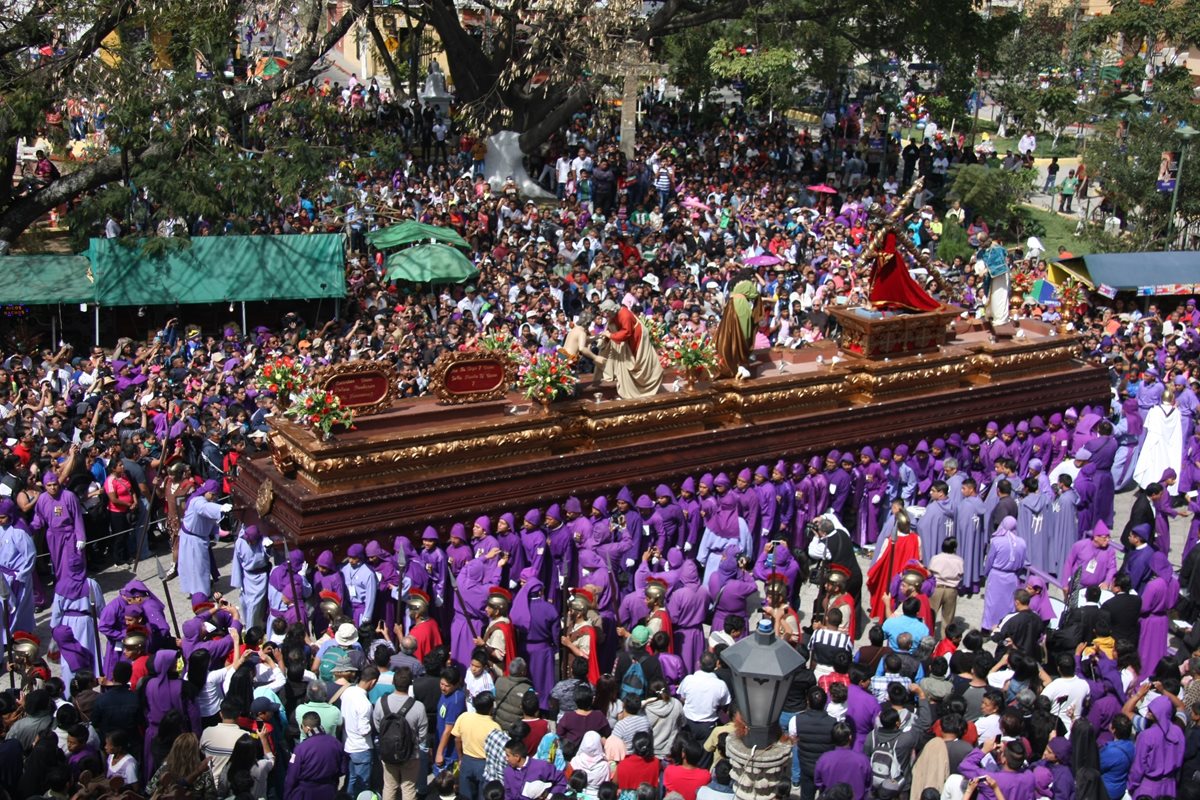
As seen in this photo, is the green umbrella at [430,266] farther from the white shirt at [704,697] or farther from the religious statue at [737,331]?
the white shirt at [704,697]

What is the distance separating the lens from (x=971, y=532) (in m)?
15.3

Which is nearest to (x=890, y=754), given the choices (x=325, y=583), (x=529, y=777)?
(x=529, y=777)

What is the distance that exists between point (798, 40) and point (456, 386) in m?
23.5

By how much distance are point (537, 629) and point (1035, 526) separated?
6.83m

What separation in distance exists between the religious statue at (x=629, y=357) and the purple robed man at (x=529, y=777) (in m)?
7.73

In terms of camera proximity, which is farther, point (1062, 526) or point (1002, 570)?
point (1062, 526)

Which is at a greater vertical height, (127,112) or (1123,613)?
(127,112)

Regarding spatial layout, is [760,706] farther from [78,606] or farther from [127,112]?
[127,112]

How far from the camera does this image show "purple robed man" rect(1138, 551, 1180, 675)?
12.8 m

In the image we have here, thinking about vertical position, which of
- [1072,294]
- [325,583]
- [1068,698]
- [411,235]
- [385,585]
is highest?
[411,235]

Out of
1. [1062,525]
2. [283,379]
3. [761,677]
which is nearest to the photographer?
[761,677]

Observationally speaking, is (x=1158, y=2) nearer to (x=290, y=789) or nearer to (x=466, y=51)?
(x=466, y=51)

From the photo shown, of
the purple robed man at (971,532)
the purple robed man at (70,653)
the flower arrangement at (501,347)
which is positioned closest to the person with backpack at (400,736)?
the purple robed man at (70,653)

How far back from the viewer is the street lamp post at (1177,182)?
89.7 feet
